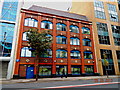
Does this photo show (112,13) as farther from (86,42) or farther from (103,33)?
(86,42)

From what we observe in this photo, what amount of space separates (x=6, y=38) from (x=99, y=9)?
26.1 m

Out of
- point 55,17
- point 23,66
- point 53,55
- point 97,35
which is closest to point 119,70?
point 97,35

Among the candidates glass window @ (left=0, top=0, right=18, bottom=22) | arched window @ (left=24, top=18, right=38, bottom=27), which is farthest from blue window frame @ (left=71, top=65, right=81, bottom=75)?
glass window @ (left=0, top=0, right=18, bottom=22)

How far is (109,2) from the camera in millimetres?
30484

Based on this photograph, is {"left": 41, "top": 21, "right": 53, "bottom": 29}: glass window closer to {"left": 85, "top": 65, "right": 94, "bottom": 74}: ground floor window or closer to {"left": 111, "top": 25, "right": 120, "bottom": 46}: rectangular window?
{"left": 85, "top": 65, "right": 94, "bottom": 74}: ground floor window

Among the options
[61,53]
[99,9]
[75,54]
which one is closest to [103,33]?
[99,9]

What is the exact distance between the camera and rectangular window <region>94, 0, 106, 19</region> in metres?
27.3

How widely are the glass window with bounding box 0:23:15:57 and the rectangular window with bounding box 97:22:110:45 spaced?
21.3 m

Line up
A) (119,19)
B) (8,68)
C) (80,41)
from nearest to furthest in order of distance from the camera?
1. (8,68)
2. (80,41)
3. (119,19)

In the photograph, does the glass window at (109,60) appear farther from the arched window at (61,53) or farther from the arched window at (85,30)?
the arched window at (61,53)

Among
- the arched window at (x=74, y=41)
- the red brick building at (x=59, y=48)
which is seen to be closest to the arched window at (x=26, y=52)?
the red brick building at (x=59, y=48)

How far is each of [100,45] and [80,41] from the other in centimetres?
580

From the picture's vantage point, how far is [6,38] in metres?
17.2

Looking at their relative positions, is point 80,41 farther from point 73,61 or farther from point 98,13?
point 98,13
